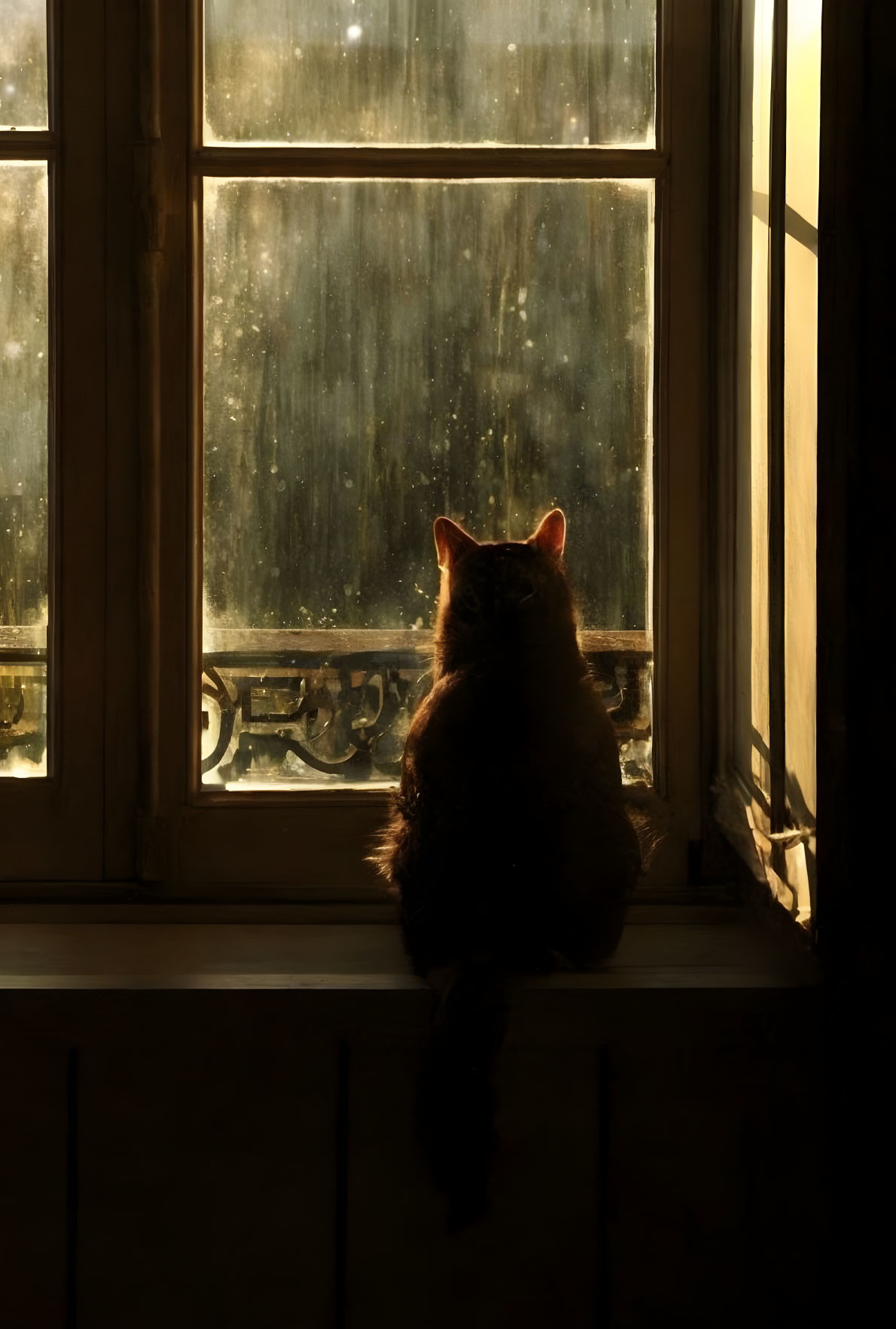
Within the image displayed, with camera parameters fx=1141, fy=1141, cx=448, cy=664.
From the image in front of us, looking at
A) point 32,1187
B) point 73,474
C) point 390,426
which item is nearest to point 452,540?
point 390,426

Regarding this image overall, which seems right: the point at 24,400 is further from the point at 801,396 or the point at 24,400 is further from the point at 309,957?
the point at 801,396

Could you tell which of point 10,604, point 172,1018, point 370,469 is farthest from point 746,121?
point 172,1018

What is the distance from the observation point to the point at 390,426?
1.51 metres

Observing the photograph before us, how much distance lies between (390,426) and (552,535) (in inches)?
11.6

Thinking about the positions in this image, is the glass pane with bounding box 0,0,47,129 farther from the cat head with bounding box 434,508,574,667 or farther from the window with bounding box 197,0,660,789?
the cat head with bounding box 434,508,574,667

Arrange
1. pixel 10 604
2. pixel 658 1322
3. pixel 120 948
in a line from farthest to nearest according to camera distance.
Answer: pixel 10 604 → pixel 120 948 → pixel 658 1322

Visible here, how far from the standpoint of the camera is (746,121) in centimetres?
139

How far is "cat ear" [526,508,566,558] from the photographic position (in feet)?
4.47

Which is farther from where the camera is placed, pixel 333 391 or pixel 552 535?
pixel 333 391

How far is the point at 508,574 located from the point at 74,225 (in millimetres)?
740

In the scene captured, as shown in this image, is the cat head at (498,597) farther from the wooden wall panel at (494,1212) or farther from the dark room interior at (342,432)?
the wooden wall panel at (494,1212)

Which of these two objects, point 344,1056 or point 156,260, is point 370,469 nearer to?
point 156,260

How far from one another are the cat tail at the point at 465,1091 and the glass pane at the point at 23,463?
69cm

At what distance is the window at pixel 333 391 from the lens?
148 centimetres
